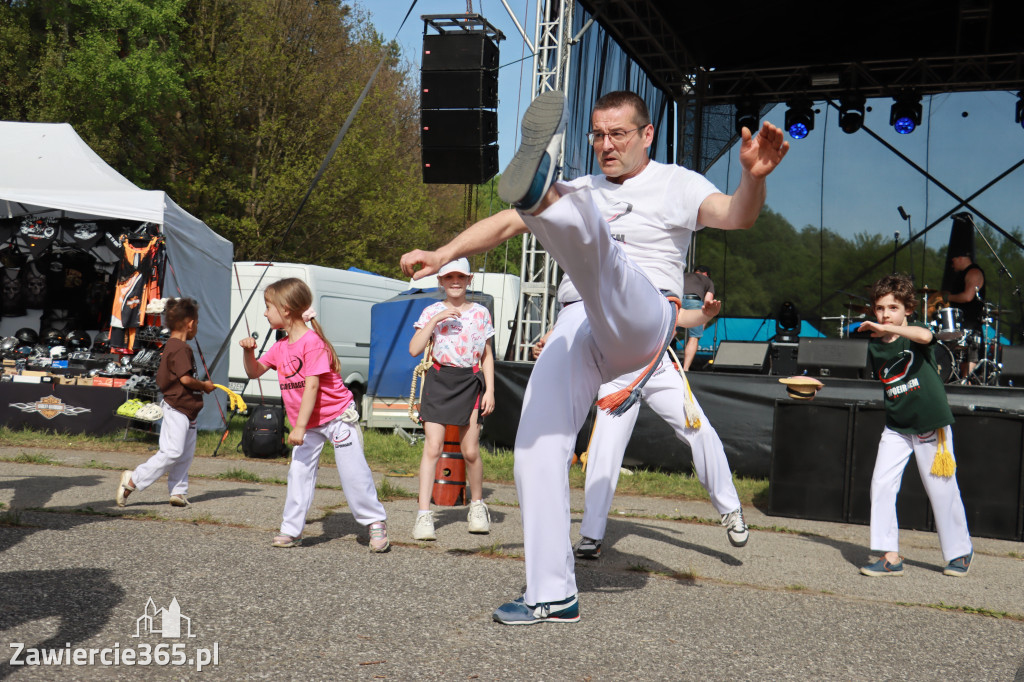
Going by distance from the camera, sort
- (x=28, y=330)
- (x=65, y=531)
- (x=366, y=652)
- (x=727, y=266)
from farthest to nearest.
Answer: (x=727, y=266) → (x=28, y=330) → (x=65, y=531) → (x=366, y=652)

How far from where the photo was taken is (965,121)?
1662cm

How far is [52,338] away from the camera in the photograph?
12656 mm

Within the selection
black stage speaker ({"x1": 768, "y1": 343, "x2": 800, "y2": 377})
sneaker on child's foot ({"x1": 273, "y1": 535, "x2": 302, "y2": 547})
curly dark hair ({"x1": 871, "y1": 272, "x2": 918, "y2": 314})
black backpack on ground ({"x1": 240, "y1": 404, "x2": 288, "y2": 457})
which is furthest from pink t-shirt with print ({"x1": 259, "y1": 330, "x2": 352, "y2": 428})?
black stage speaker ({"x1": 768, "y1": 343, "x2": 800, "y2": 377})

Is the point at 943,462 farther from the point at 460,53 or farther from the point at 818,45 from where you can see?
the point at 818,45

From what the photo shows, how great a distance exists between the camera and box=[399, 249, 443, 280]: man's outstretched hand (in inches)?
108

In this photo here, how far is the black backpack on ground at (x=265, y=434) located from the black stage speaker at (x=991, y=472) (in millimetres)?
6535

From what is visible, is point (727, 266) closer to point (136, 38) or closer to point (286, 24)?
point (286, 24)

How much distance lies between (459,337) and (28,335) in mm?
9871

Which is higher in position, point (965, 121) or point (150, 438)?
point (965, 121)

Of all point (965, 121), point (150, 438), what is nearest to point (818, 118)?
point (965, 121)

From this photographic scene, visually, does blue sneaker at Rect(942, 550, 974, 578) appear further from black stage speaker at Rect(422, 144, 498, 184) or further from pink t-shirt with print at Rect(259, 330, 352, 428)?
black stage speaker at Rect(422, 144, 498, 184)

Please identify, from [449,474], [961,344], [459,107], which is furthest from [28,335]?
[961,344]

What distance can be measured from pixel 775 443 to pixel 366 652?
16.0 ft

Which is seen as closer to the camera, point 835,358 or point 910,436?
point 910,436
